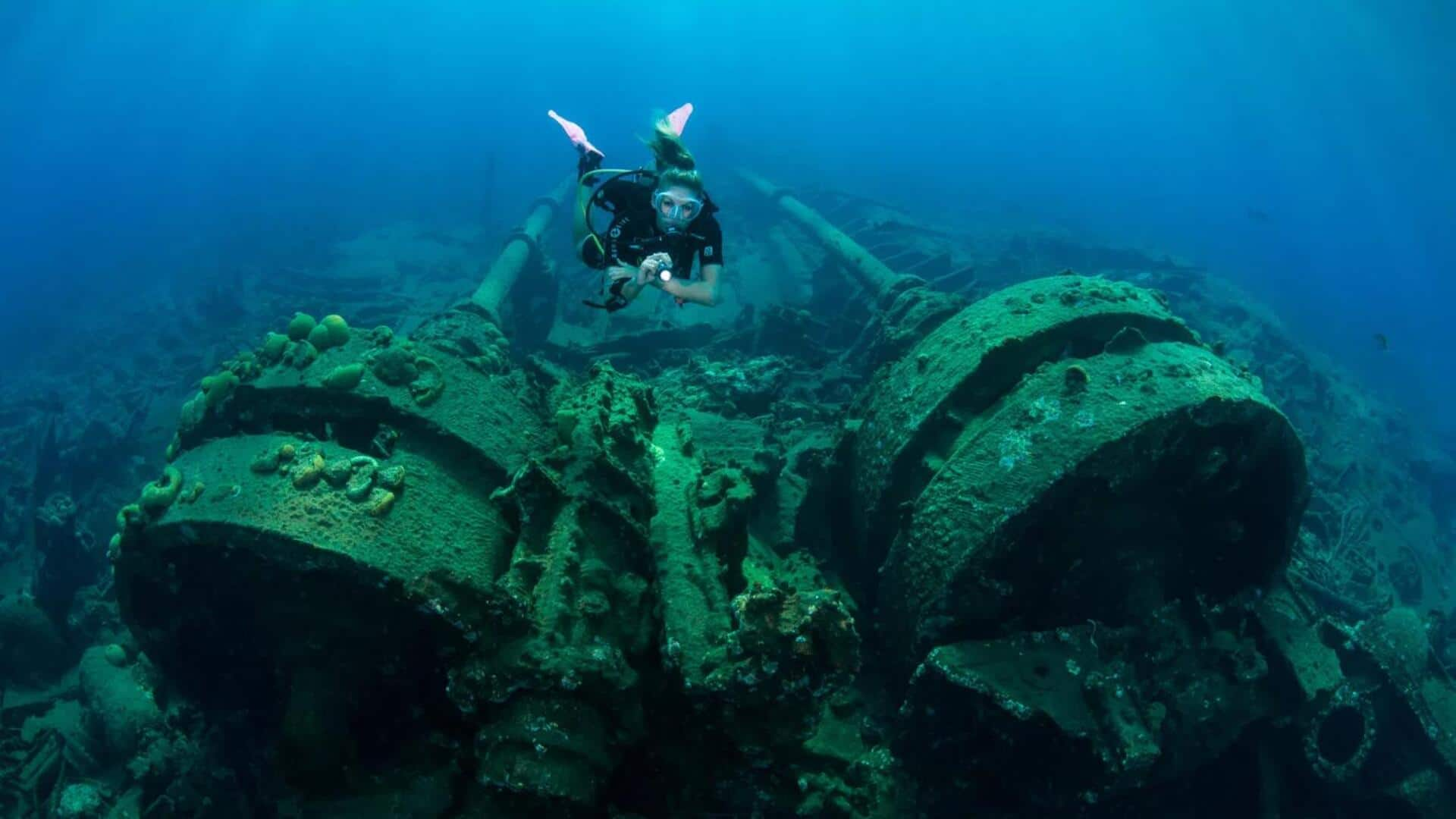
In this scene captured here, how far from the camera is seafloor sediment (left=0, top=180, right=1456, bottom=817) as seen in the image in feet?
9.63

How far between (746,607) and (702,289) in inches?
112

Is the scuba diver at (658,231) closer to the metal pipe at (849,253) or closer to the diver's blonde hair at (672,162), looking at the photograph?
the diver's blonde hair at (672,162)

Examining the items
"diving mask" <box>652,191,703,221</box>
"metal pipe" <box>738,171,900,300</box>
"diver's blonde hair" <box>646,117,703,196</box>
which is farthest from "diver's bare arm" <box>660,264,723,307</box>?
"metal pipe" <box>738,171,900,300</box>

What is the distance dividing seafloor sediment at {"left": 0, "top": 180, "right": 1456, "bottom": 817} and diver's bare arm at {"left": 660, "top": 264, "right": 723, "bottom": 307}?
82 centimetres

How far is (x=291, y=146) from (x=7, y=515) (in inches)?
3664

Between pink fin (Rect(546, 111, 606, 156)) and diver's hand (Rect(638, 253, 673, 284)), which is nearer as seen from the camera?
diver's hand (Rect(638, 253, 673, 284))

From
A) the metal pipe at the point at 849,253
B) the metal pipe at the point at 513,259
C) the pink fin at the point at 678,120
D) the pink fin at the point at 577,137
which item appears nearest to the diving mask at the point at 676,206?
the pink fin at the point at 678,120

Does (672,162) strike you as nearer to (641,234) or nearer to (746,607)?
(641,234)

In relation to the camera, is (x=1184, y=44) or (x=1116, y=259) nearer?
(x=1116, y=259)

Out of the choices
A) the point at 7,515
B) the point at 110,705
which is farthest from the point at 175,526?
the point at 7,515

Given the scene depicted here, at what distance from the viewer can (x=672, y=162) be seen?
4.89 m

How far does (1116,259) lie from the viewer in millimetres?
23906

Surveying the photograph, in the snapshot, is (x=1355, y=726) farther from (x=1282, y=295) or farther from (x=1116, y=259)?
(x=1282, y=295)

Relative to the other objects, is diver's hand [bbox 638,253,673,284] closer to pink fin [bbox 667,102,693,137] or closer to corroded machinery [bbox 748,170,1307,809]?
pink fin [bbox 667,102,693,137]
